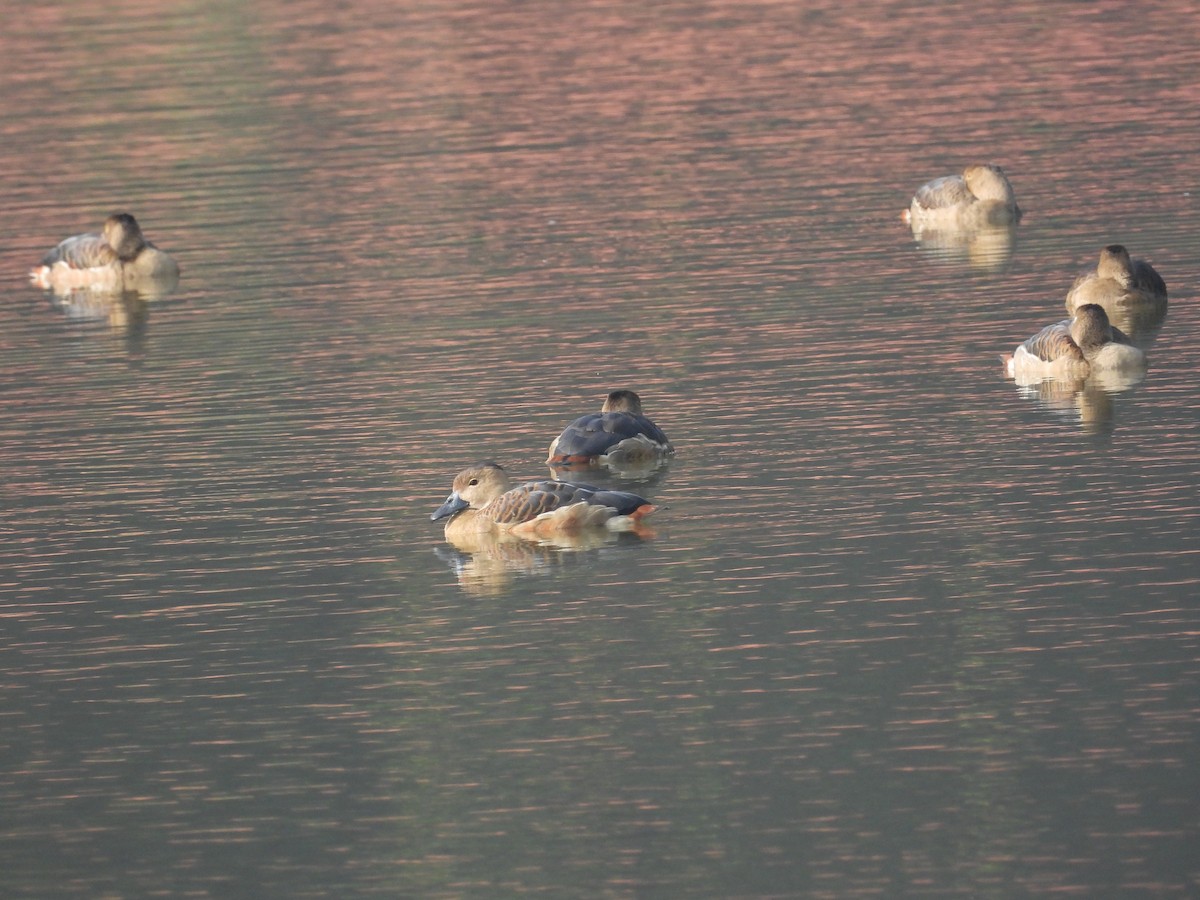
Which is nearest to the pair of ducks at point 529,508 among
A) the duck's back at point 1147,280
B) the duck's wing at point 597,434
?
the duck's wing at point 597,434

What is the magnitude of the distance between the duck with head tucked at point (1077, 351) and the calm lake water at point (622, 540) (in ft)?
1.27

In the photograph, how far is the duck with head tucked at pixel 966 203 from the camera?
30.6m

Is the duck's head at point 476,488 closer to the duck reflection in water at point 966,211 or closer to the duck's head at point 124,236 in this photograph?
the duck reflection in water at point 966,211

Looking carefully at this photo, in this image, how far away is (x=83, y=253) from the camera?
3256 cm

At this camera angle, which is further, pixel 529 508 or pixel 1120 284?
pixel 1120 284

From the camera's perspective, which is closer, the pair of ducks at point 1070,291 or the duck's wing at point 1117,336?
the pair of ducks at point 1070,291

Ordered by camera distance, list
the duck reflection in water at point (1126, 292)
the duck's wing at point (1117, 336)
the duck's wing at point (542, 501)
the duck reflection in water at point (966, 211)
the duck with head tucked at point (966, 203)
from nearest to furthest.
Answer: the duck's wing at point (542, 501), the duck's wing at point (1117, 336), the duck reflection in water at point (1126, 292), the duck reflection in water at point (966, 211), the duck with head tucked at point (966, 203)

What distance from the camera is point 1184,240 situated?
28094 millimetres

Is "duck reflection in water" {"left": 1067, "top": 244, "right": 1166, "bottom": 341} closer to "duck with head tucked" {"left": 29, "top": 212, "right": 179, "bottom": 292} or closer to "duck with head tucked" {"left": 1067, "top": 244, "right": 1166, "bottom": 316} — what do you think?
"duck with head tucked" {"left": 1067, "top": 244, "right": 1166, "bottom": 316}

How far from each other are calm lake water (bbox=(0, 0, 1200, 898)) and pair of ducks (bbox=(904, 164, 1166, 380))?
435mm

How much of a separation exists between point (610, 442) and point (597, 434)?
0.53ft

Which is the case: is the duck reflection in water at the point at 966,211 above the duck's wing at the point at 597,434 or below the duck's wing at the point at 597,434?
above

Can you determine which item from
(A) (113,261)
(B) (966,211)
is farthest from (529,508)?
(A) (113,261)

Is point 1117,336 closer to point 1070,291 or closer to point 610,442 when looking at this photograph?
point 1070,291
